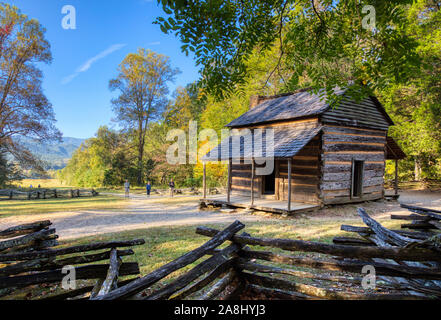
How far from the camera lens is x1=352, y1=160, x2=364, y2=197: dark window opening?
13445 millimetres

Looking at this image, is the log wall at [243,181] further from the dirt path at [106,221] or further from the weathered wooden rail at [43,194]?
the weathered wooden rail at [43,194]

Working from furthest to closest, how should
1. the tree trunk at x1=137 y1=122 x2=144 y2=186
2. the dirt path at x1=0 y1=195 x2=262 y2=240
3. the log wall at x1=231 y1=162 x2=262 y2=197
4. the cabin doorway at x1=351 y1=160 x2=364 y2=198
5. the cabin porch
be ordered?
the tree trunk at x1=137 y1=122 x2=144 y2=186 → the log wall at x1=231 y1=162 x2=262 y2=197 → the cabin doorway at x1=351 y1=160 x2=364 y2=198 → the cabin porch → the dirt path at x1=0 y1=195 x2=262 y2=240

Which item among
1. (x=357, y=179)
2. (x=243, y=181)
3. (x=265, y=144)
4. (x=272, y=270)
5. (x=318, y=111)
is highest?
(x=318, y=111)

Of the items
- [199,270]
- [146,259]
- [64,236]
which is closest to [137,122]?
[64,236]

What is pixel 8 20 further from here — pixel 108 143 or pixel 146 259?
pixel 146 259

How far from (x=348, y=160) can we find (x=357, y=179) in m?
1.81

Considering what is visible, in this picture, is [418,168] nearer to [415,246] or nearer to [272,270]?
[415,246]

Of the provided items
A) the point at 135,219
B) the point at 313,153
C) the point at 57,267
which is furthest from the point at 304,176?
the point at 57,267

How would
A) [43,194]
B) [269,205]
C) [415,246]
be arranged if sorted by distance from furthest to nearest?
[43,194]
[269,205]
[415,246]

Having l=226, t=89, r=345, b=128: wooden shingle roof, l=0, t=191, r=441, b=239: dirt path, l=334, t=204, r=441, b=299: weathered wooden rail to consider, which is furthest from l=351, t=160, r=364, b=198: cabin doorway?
l=334, t=204, r=441, b=299: weathered wooden rail

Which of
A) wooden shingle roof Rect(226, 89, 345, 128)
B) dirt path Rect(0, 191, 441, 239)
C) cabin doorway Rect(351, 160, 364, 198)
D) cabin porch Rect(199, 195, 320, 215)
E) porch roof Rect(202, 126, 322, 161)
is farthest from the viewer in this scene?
cabin doorway Rect(351, 160, 364, 198)

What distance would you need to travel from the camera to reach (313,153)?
40.0 ft

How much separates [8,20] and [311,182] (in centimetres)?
2321

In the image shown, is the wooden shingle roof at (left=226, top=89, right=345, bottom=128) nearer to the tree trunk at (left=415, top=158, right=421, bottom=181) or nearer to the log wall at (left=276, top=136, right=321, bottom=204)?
the log wall at (left=276, top=136, right=321, bottom=204)
